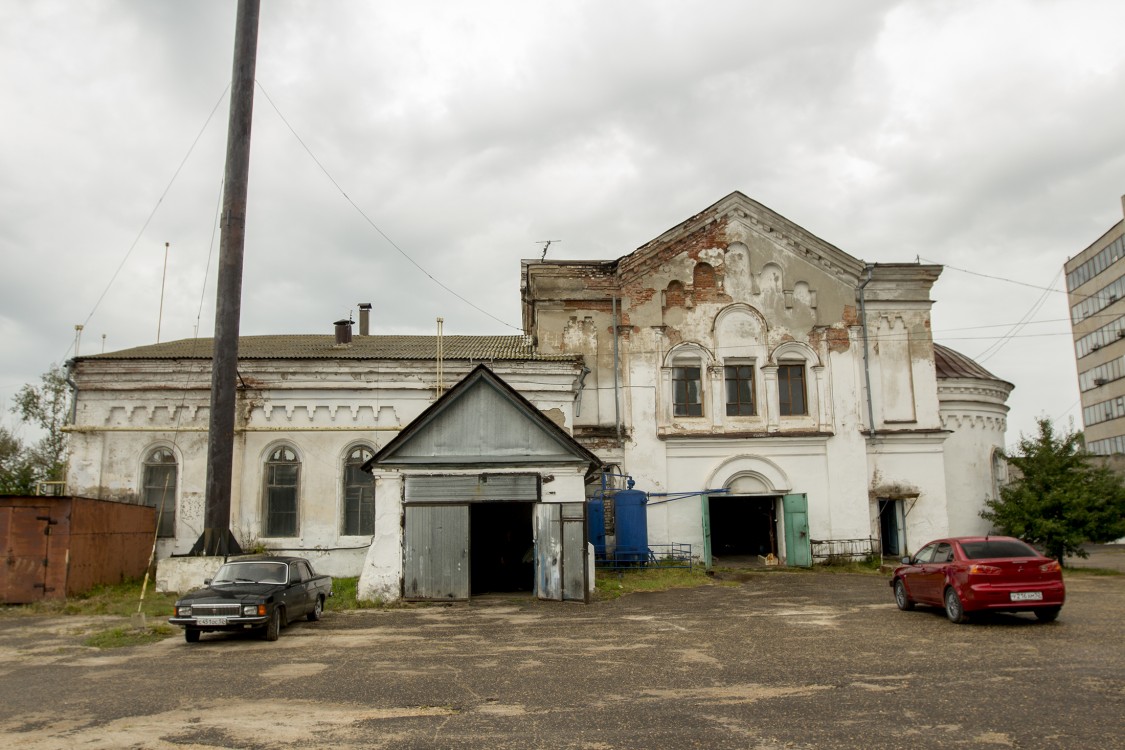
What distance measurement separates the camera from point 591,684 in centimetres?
1012

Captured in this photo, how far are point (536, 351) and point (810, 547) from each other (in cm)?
1085

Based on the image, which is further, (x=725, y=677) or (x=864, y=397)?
(x=864, y=397)

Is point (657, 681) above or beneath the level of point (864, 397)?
beneath

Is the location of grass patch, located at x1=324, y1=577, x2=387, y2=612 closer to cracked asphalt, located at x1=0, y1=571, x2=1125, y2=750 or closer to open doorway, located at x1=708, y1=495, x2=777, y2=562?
cracked asphalt, located at x1=0, y1=571, x2=1125, y2=750

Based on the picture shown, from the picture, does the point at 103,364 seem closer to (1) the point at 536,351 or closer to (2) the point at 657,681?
(1) the point at 536,351

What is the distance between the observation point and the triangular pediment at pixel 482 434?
1955cm

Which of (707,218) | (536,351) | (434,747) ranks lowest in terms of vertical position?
(434,747)

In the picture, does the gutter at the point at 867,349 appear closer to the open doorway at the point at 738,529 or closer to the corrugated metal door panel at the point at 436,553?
the open doorway at the point at 738,529

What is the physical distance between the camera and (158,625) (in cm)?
1578

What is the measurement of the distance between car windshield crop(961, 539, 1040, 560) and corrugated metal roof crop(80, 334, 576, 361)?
1366 cm

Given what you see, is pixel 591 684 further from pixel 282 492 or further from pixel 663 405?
pixel 663 405

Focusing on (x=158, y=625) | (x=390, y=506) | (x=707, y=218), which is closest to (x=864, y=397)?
(x=707, y=218)

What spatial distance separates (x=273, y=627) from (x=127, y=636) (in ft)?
9.03

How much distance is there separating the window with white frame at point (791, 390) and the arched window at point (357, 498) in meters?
13.5
